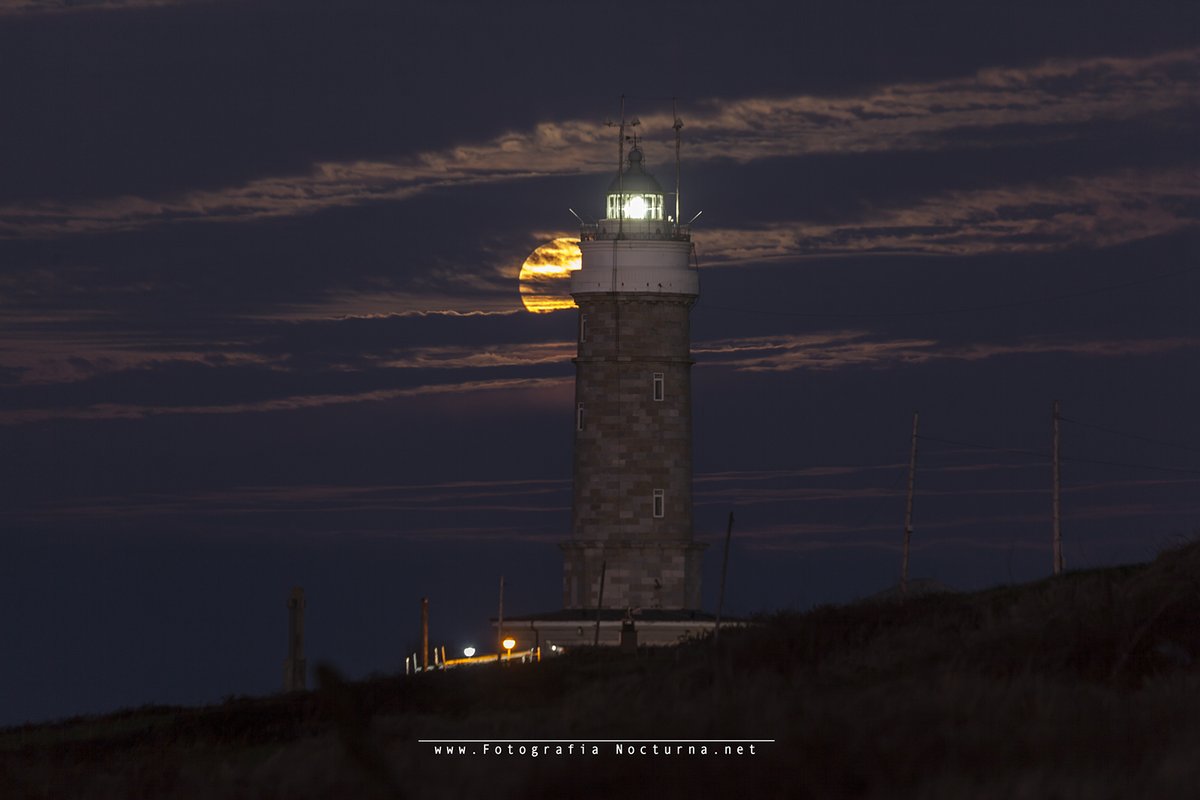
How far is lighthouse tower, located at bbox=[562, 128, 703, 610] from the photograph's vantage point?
58094 millimetres

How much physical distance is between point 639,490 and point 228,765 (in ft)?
132

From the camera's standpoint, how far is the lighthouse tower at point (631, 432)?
191 ft

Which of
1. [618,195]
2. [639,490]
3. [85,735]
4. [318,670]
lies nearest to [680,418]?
[639,490]

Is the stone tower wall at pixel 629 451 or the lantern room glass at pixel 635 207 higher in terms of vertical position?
the lantern room glass at pixel 635 207

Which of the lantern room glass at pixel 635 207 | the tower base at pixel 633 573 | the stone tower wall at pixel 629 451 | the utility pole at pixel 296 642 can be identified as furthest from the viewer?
the lantern room glass at pixel 635 207

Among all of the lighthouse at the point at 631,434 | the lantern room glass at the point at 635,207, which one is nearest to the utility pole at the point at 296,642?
the lighthouse at the point at 631,434

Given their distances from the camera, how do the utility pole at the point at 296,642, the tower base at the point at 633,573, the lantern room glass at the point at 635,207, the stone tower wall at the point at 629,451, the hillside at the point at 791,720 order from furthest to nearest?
1. the lantern room glass at the point at 635,207
2. the stone tower wall at the point at 629,451
3. the tower base at the point at 633,573
4. the utility pole at the point at 296,642
5. the hillside at the point at 791,720

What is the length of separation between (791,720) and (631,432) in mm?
44034

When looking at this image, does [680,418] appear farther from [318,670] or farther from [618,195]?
[318,670]

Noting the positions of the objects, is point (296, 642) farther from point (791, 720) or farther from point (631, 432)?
point (791, 720)

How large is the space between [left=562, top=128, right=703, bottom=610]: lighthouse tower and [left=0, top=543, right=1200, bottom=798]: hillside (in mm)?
25200

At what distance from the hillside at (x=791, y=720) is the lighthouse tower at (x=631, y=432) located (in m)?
25.2

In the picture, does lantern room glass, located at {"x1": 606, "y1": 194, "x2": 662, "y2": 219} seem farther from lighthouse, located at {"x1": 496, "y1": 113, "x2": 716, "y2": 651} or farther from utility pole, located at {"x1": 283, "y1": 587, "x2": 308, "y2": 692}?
utility pole, located at {"x1": 283, "y1": 587, "x2": 308, "y2": 692}

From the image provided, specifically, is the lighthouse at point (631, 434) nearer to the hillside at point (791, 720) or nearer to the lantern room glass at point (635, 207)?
the lantern room glass at point (635, 207)
